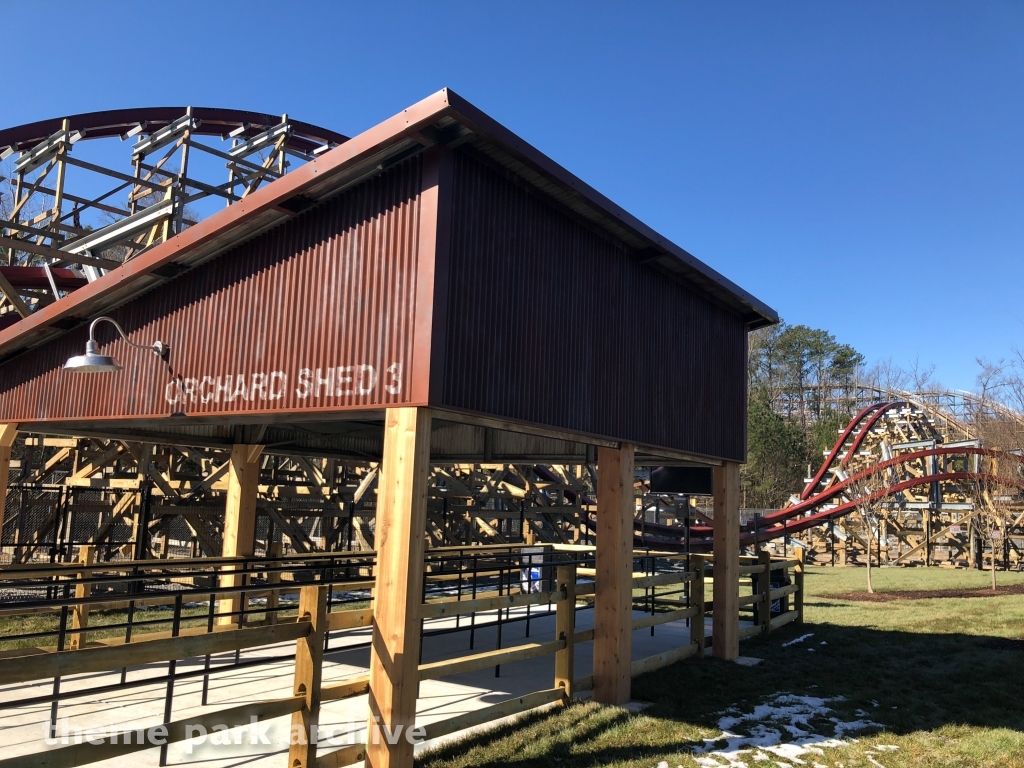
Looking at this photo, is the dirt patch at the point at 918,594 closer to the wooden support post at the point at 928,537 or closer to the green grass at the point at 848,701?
the green grass at the point at 848,701

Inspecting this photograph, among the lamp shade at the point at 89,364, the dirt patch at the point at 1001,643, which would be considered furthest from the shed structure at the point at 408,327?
the dirt patch at the point at 1001,643

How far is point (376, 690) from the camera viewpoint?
18.7 ft

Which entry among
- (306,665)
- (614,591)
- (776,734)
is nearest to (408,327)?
(306,665)

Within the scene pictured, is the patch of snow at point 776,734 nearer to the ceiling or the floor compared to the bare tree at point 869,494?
nearer to the floor

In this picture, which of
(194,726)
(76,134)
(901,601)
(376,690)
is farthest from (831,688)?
(76,134)

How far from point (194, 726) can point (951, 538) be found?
97.3 ft

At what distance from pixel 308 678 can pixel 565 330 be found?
3.92 metres

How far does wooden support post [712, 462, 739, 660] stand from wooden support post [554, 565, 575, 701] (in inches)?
143

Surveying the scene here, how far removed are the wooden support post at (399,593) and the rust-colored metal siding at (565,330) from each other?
0.52 meters

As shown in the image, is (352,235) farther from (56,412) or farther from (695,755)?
(695,755)

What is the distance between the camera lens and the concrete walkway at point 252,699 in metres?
6.07

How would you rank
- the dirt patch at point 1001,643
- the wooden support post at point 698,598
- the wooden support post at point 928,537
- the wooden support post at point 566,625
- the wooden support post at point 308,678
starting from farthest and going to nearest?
the wooden support post at point 928,537
the dirt patch at point 1001,643
the wooden support post at point 698,598
the wooden support post at point 566,625
the wooden support post at point 308,678

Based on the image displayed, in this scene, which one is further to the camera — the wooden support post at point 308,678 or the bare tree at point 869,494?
the bare tree at point 869,494

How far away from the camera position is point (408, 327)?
20.2ft
